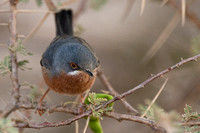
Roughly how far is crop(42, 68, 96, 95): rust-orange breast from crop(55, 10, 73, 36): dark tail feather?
3.17 ft

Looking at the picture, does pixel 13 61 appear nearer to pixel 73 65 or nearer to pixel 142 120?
pixel 73 65

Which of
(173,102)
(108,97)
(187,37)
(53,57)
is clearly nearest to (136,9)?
(187,37)

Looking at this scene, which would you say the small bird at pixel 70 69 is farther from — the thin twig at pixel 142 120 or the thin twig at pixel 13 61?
the thin twig at pixel 142 120

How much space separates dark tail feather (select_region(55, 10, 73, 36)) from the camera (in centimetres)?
461

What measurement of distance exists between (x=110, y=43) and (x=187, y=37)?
1715 millimetres

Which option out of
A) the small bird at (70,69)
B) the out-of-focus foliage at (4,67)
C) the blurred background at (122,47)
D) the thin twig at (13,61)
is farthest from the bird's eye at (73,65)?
the blurred background at (122,47)

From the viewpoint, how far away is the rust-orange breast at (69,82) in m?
3.87

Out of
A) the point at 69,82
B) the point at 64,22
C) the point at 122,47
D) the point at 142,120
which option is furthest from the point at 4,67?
the point at 122,47

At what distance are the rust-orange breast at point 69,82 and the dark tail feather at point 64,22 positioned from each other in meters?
0.97

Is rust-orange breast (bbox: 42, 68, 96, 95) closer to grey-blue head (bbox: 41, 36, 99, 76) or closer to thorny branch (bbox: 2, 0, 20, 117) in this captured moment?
grey-blue head (bbox: 41, 36, 99, 76)

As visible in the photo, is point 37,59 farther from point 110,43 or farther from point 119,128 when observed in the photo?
point 119,128

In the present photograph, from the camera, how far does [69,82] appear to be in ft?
12.8

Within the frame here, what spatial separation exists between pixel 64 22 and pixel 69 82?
1.11 metres

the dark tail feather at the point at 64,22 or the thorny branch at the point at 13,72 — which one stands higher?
the dark tail feather at the point at 64,22
